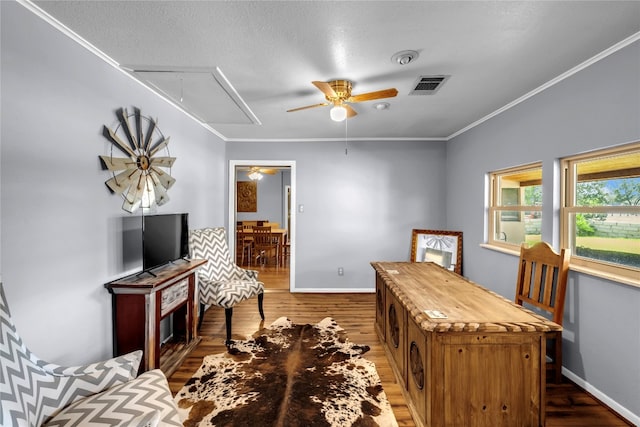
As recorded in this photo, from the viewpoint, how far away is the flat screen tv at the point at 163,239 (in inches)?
88.5

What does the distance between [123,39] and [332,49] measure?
1.35m

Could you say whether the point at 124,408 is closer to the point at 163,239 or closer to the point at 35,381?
the point at 35,381

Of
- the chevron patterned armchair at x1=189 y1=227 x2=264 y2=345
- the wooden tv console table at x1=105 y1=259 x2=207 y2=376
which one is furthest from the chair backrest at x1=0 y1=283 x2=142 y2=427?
the chevron patterned armchair at x1=189 y1=227 x2=264 y2=345

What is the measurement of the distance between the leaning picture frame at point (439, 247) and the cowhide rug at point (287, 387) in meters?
2.11

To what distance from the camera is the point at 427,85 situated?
2.56 meters

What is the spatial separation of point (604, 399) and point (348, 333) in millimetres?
2000

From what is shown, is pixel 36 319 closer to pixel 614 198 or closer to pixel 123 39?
pixel 123 39

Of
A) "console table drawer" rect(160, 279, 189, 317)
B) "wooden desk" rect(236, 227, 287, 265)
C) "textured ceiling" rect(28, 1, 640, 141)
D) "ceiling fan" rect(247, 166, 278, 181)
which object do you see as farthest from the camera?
"ceiling fan" rect(247, 166, 278, 181)

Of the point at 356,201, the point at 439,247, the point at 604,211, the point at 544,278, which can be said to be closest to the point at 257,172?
the point at 356,201

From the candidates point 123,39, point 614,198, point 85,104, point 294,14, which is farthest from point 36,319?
point 614,198

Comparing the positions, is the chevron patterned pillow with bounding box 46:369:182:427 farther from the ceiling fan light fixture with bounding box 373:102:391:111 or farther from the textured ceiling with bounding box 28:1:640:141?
the ceiling fan light fixture with bounding box 373:102:391:111

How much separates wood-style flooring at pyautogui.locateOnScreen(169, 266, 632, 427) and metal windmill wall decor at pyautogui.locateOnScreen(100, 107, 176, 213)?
4.84 feet

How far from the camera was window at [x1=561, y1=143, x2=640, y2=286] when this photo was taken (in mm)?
2014

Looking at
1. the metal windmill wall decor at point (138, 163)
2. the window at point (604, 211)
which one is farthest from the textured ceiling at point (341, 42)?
the window at point (604, 211)
